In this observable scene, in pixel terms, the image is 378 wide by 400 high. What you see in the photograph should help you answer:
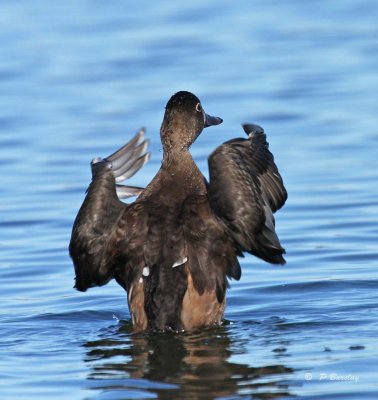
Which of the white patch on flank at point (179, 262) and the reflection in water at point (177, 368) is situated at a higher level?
the white patch on flank at point (179, 262)

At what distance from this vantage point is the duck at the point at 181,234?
9.45 m

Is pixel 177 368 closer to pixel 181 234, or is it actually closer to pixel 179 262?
pixel 179 262

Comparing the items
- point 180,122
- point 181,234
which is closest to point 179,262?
point 181,234

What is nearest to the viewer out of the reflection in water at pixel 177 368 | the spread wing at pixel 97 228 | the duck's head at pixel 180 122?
the reflection in water at pixel 177 368

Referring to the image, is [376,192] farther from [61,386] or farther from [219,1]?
[219,1]

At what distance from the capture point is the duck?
9.45 metres

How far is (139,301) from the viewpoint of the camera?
9570 millimetres

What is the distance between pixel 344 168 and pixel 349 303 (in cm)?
505

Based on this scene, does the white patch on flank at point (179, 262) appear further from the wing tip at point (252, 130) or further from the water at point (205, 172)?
the wing tip at point (252, 130)

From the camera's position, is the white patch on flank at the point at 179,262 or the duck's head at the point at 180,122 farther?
the duck's head at the point at 180,122

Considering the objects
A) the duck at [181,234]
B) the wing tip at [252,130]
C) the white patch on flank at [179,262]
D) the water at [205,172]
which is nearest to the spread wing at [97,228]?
the duck at [181,234]

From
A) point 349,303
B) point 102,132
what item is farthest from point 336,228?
point 102,132

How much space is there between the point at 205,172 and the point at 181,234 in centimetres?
520

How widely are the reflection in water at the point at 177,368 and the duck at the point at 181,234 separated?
0.24 meters
